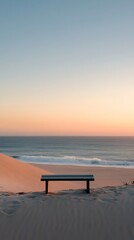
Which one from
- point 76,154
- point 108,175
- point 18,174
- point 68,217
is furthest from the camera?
point 76,154

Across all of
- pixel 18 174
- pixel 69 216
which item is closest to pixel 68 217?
pixel 69 216

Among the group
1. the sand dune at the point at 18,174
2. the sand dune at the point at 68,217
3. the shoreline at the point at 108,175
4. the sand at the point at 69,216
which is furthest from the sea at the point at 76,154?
the sand dune at the point at 68,217

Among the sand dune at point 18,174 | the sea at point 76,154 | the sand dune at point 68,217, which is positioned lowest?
the sea at point 76,154

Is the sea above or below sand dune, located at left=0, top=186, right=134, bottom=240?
below

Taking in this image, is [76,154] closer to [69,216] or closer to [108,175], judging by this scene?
[108,175]

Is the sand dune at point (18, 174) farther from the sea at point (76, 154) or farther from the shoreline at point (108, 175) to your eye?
the sea at point (76, 154)

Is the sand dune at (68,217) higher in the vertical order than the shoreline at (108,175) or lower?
higher

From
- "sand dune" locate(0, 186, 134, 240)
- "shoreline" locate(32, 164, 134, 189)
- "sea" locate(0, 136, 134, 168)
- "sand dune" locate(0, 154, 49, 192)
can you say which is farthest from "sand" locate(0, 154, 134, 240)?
"sea" locate(0, 136, 134, 168)

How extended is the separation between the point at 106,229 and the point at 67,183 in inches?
443

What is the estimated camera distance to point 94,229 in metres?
5.77

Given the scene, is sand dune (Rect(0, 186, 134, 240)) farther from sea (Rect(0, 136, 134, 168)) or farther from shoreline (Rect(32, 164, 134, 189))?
sea (Rect(0, 136, 134, 168))

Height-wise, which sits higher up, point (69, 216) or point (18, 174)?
point (69, 216)

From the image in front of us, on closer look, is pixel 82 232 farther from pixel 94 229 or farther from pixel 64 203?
pixel 64 203

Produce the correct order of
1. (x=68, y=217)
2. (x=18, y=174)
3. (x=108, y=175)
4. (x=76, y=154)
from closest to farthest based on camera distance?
(x=68, y=217) → (x=18, y=174) → (x=108, y=175) → (x=76, y=154)
